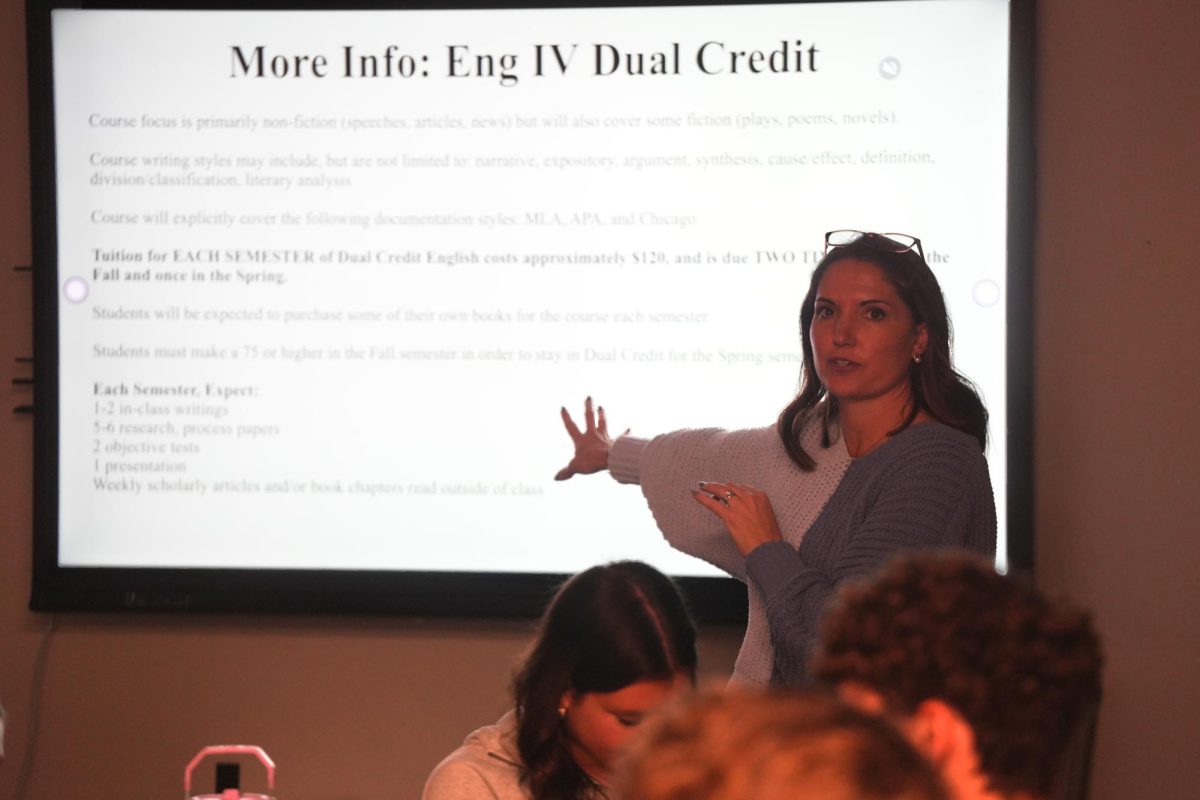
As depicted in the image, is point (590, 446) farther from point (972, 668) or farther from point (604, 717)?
point (972, 668)

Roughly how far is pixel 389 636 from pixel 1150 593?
5.51ft

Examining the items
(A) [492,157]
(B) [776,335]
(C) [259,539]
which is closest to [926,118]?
(B) [776,335]

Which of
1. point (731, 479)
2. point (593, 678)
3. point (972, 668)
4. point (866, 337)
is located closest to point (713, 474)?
point (731, 479)

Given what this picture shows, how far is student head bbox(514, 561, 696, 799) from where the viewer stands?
175 centimetres

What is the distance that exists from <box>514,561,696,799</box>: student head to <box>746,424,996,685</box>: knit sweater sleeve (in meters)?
0.23

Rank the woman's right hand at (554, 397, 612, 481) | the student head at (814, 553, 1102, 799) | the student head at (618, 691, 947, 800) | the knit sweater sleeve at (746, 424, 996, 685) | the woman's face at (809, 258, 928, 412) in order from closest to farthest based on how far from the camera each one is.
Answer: the student head at (618, 691, 947, 800) → the student head at (814, 553, 1102, 799) → the knit sweater sleeve at (746, 424, 996, 685) → the woman's face at (809, 258, 928, 412) → the woman's right hand at (554, 397, 612, 481)

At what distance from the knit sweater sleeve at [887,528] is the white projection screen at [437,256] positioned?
894 millimetres

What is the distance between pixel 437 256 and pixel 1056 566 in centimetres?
155

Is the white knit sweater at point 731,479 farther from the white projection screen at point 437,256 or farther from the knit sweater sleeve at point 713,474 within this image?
the white projection screen at point 437,256

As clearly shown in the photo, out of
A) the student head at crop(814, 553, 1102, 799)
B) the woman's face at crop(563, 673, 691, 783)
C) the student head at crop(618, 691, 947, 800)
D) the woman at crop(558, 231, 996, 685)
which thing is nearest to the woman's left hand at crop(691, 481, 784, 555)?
the woman at crop(558, 231, 996, 685)

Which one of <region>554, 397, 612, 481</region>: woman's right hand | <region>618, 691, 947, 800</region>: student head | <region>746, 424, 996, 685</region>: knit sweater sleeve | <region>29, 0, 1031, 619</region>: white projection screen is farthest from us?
<region>29, 0, 1031, 619</region>: white projection screen

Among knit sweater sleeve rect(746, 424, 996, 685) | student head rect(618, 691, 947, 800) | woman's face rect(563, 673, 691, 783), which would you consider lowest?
woman's face rect(563, 673, 691, 783)

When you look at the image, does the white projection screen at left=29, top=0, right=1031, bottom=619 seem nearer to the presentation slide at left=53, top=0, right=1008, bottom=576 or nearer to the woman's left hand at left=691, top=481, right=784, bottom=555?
the presentation slide at left=53, top=0, right=1008, bottom=576

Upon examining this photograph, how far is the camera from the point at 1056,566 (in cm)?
292
